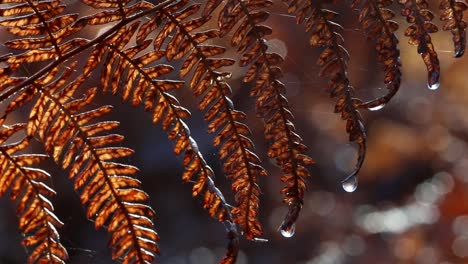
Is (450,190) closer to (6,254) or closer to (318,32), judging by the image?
(6,254)

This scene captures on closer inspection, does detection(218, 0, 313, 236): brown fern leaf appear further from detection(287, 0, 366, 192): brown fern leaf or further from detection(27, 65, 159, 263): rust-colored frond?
detection(27, 65, 159, 263): rust-colored frond

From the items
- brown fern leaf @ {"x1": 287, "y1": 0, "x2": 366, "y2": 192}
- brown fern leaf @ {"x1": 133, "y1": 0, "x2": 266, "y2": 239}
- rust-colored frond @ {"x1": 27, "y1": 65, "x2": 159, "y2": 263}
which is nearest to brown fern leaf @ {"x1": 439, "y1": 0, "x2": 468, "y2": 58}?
brown fern leaf @ {"x1": 287, "y1": 0, "x2": 366, "y2": 192}

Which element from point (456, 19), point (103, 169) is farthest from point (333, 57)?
point (103, 169)

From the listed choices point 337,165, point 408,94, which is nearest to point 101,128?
point 337,165

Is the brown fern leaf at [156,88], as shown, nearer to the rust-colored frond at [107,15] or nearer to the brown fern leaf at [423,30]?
the rust-colored frond at [107,15]

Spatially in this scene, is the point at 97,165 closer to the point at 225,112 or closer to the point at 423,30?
the point at 225,112
